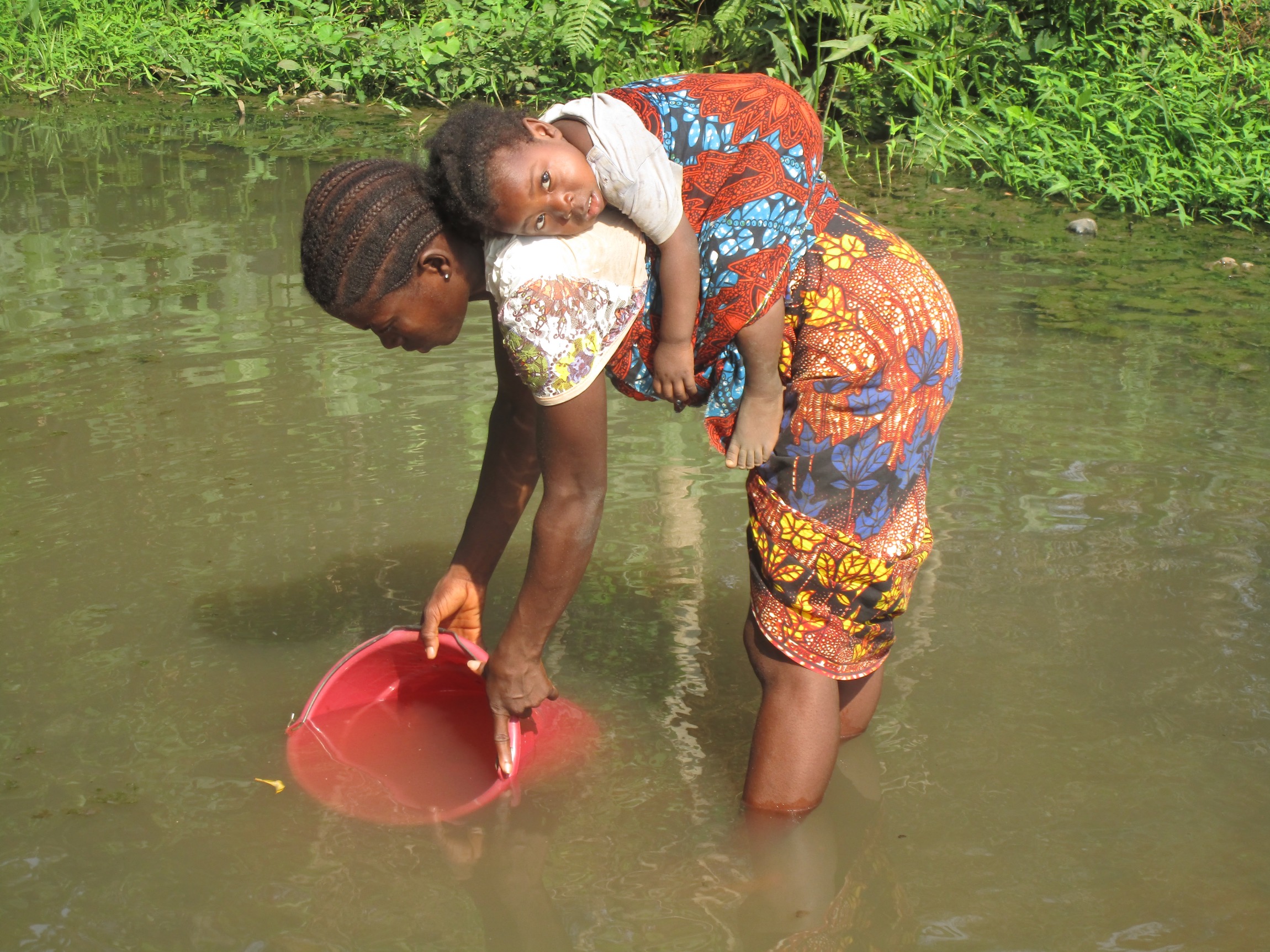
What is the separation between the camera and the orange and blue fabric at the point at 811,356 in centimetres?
186

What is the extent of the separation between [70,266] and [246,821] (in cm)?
362

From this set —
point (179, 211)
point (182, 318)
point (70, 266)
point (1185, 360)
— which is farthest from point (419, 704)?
point (179, 211)

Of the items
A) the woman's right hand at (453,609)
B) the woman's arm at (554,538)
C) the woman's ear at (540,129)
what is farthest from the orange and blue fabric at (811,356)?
the woman's right hand at (453,609)

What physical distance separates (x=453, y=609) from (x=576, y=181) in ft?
3.02

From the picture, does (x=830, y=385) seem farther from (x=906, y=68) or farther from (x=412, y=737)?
(x=906, y=68)

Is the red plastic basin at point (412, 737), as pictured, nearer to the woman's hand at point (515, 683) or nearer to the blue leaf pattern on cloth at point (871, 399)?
the woman's hand at point (515, 683)

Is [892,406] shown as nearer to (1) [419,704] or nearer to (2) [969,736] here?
(2) [969,736]

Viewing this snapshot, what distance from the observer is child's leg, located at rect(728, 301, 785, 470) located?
6.35 ft

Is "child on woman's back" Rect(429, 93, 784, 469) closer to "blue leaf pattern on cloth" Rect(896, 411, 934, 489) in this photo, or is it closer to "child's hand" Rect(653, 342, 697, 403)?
"child's hand" Rect(653, 342, 697, 403)

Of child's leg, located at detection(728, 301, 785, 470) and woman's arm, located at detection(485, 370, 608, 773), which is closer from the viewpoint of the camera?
woman's arm, located at detection(485, 370, 608, 773)

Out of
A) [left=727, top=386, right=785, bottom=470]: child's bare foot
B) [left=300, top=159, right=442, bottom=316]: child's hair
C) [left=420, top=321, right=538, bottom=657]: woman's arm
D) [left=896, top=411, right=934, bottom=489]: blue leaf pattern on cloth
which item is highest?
[left=300, top=159, right=442, bottom=316]: child's hair

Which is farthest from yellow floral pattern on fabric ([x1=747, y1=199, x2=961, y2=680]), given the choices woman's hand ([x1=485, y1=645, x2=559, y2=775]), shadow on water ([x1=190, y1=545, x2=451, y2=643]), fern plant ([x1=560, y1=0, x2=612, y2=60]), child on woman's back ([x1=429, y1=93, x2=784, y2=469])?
fern plant ([x1=560, y1=0, x2=612, y2=60])

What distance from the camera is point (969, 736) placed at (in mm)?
2496

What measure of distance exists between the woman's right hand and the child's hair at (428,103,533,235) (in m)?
0.76
